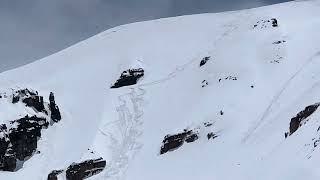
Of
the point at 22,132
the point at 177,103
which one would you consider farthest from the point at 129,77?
the point at 22,132

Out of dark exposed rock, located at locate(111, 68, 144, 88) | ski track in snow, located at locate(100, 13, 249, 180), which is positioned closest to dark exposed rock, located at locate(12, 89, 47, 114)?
ski track in snow, located at locate(100, 13, 249, 180)

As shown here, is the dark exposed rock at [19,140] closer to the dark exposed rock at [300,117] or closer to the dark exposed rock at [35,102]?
the dark exposed rock at [35,102]

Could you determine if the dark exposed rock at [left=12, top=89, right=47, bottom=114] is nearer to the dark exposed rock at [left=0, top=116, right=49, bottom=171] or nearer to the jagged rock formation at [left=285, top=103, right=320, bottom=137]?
the dark exposed rock at [left=0, top=116, right=49, bottom=171]

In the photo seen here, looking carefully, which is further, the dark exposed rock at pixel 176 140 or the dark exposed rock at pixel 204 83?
the dark exposed rock at pixel 204 83

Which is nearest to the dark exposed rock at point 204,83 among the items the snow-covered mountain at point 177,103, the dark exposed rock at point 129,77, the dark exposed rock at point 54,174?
the snow-covered mountain at point 177,103

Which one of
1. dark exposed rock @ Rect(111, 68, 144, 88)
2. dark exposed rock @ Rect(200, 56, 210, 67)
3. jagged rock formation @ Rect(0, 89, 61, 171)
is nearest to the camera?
jagged rock formation @ Rect(0, 89, 61, 171)

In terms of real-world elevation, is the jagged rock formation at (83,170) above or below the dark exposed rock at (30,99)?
below
